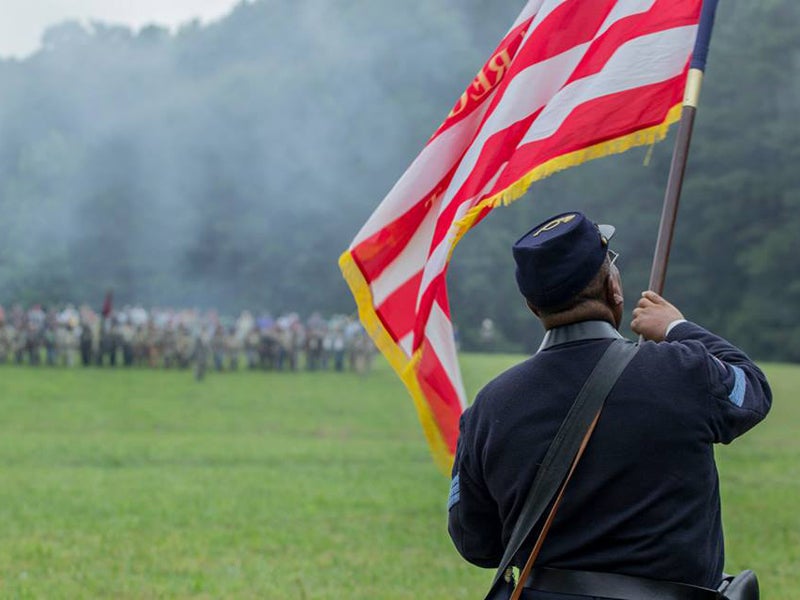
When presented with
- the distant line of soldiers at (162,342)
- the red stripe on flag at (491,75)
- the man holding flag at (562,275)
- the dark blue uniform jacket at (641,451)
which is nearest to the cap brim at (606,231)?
the man holding flag at (562,275)

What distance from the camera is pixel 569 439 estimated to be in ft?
8.02

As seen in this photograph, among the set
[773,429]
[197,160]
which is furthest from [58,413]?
[197,160]

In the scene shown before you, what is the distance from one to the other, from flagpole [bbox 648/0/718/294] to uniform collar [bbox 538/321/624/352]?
1.27 feet

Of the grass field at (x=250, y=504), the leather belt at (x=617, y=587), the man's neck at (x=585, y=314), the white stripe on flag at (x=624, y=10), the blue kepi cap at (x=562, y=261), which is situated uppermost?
the white stripe on flag at (x=624, y=10)

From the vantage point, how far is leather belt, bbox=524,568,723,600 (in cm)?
241

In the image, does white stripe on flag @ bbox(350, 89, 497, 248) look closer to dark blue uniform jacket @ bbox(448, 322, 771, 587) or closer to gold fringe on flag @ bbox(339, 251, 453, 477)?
gold fringe on flag @ bbox(339, 251, 453, 477)

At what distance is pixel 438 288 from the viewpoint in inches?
149

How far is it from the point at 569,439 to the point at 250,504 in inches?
265

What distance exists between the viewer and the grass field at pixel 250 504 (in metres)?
6.36

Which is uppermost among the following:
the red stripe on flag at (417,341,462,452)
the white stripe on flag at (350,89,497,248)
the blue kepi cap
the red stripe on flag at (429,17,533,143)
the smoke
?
the smoke

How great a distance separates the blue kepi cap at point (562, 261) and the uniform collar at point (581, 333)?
60mm

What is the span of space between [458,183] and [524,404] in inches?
58.9

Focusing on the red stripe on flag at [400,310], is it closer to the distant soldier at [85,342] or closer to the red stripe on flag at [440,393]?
the red stripe on flag at [440,393]

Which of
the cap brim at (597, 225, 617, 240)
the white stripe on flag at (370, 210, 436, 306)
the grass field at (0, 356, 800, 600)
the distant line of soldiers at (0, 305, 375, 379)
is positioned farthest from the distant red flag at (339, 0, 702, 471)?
the distant line of soldiers at (0, 305, 375, 379)
